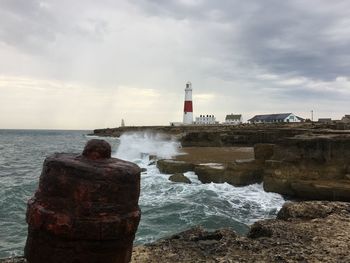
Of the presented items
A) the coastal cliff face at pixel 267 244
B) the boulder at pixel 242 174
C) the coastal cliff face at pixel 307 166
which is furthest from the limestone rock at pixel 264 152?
the coastal cliff face at pixel 267 244

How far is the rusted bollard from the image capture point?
7.82 feet

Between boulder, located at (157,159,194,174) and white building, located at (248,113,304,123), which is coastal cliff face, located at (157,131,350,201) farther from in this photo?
white building, located at (248,113,304,123)

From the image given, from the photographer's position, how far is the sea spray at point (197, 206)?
852cm

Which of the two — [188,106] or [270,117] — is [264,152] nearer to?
[188,106]

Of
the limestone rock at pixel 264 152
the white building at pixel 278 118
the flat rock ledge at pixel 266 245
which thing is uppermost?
the white building at pixel 278 118

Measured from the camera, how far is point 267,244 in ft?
14.6

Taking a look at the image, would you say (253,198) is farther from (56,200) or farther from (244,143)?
(244,143)

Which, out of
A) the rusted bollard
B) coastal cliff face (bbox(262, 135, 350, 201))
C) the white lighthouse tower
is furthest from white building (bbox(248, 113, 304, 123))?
the rusted bollard

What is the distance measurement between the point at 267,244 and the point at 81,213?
2.69m

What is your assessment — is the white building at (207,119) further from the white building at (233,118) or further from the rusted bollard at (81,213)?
the rusted bollard at (81,213)

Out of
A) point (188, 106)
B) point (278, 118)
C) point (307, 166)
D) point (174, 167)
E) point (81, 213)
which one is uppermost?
point (188, 106)

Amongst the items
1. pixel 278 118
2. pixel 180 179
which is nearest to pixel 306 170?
pixel 180 179

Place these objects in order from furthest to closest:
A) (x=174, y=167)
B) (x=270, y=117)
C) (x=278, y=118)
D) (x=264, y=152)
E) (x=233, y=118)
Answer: (x=233, y=118), (x=270, y=117), (x=278, y=118), (x=174, y=167), (x=264, y=152)

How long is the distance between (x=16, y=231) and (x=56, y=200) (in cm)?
631
